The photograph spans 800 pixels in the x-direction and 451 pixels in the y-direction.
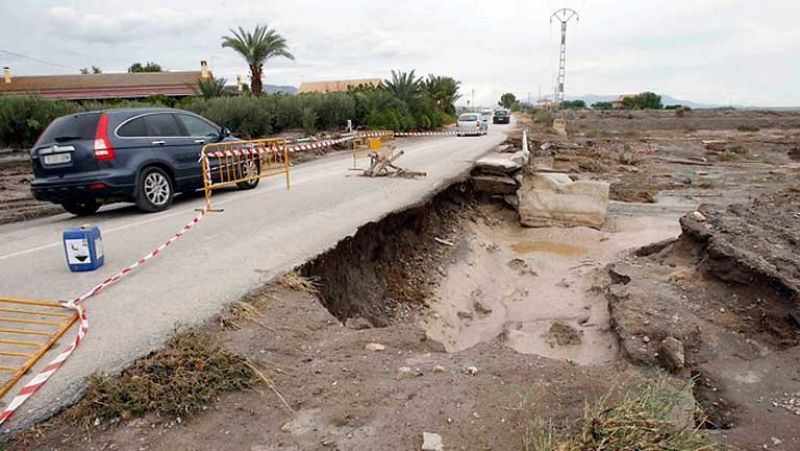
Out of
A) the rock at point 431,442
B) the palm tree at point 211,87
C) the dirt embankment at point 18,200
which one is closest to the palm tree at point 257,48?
the palm tree at point 211,87

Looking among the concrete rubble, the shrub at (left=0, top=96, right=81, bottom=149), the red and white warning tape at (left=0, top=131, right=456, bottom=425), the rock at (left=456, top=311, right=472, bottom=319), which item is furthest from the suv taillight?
the shrub at (left=0, top=96, right=81, bottom=149)

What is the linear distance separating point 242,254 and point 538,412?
4378mm

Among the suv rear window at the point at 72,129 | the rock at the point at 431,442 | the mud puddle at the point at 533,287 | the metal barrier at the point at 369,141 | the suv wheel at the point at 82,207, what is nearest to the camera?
the rock at the point at 431,442

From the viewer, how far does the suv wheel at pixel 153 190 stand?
350 inches

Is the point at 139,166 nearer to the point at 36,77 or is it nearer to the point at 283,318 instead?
the point at 283,318

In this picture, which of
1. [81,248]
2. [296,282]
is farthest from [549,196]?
[81,248]

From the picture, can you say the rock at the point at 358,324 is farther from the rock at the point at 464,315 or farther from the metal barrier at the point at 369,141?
the metal barrier at the point at 369,141

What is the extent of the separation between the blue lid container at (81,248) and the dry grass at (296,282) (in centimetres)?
217

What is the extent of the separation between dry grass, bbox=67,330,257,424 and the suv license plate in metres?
5.98

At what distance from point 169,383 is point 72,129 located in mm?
6890

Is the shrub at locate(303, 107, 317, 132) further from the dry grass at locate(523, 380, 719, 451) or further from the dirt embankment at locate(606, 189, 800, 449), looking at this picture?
the dry grass at locate(523, 380, 719, 451)

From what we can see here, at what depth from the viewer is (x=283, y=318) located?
4.78 m

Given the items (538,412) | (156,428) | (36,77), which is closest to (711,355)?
(538,412)

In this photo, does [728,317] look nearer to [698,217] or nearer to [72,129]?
[698,217]
